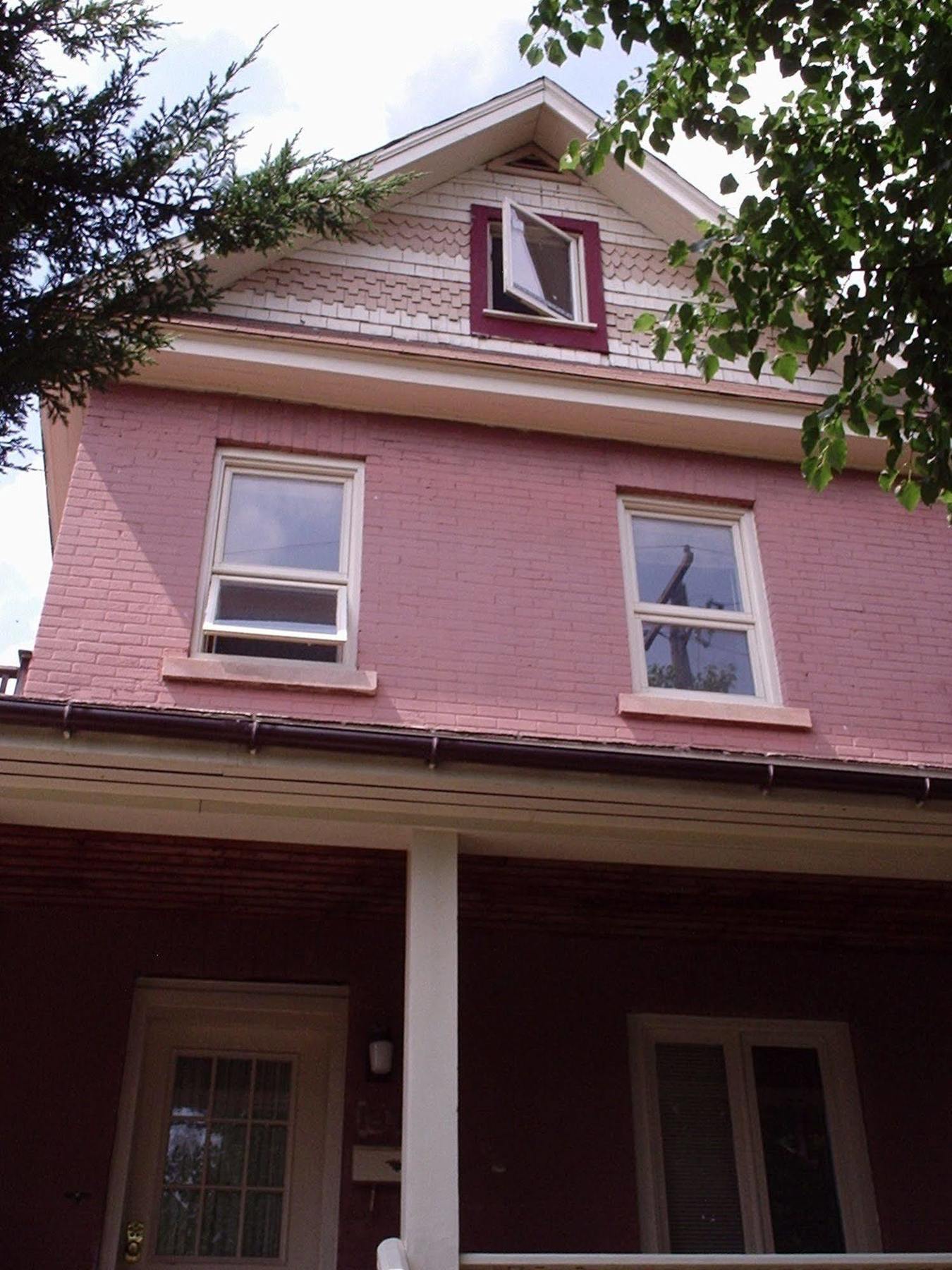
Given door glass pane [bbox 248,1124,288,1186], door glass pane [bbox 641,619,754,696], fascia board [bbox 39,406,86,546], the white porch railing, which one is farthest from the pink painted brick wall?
the white porch railing

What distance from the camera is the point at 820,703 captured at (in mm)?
7875

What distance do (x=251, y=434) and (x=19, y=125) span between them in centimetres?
351

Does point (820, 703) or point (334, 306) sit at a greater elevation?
point (334, 306)

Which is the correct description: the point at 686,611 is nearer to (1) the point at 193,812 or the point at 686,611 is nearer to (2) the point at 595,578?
(2) the point at 595,578

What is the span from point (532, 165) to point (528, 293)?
1.62 m

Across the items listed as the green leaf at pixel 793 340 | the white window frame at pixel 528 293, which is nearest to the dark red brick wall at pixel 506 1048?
the green leaf at pixel 793 340

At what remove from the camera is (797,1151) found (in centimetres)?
740

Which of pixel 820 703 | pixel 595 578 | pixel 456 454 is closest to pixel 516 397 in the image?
pixel 456 454

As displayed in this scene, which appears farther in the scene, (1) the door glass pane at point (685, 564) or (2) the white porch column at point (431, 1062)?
(1) the door glass pane at point (685, 564)

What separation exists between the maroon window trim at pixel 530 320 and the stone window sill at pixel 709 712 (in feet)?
10.1

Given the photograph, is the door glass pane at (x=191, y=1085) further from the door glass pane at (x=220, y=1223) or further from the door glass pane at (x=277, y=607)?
the door glass pane at (x=277, y=607)

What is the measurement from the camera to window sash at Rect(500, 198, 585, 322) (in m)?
9.29

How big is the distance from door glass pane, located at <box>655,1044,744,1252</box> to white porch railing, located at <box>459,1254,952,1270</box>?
1.94 meters

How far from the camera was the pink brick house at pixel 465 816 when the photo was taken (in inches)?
224
